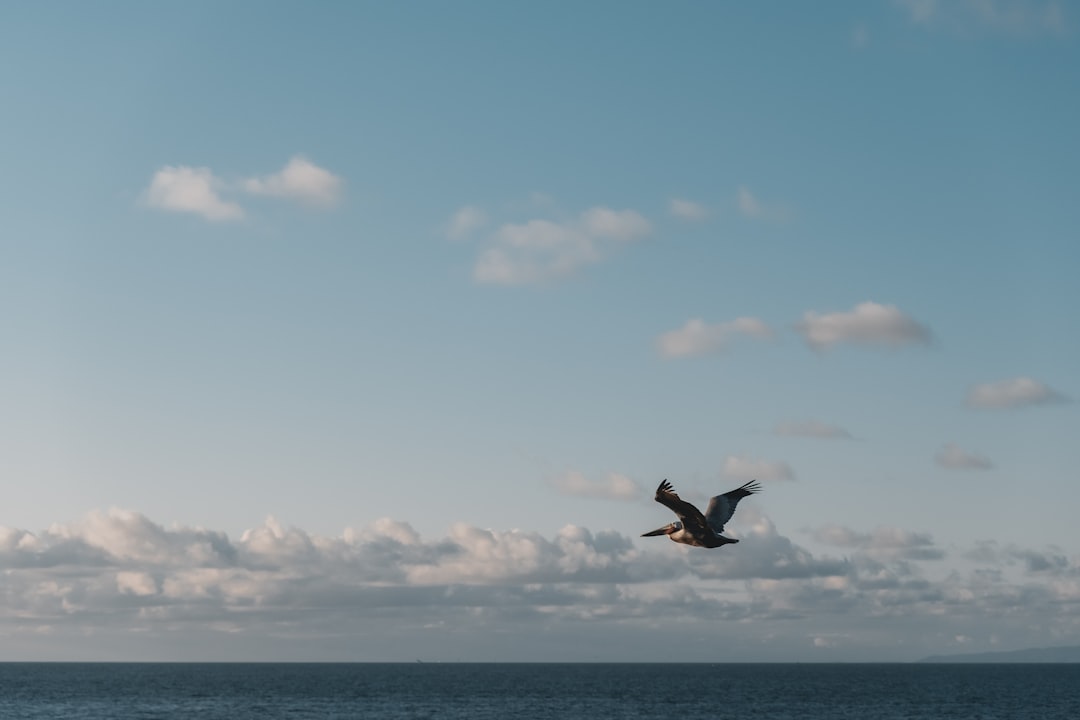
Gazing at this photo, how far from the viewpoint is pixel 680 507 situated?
36.0 m

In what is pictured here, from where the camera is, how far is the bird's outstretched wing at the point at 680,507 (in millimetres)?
35750

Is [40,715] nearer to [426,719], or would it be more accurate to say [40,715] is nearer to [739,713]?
[426,719]

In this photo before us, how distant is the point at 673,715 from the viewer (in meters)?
177

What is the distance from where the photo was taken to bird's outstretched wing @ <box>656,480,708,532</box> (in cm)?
3575

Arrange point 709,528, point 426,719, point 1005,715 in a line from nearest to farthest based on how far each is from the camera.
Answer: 1. point 709,528
2. point 426,719
3. point 1005,715

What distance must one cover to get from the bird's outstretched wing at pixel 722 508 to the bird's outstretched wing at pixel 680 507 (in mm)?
378

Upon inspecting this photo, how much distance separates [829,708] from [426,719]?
224 feet

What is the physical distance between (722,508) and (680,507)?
Answer: 2.11m

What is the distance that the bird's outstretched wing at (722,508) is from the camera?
3719 cm

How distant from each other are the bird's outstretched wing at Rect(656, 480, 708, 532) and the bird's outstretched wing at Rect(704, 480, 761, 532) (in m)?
0.38

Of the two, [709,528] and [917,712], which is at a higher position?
[709,528]

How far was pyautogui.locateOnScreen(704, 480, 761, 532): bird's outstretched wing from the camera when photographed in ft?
122

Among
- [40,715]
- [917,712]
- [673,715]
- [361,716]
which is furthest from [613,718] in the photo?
[40,715]

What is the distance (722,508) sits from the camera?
37469 mm
